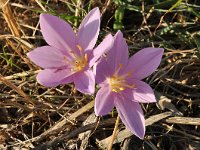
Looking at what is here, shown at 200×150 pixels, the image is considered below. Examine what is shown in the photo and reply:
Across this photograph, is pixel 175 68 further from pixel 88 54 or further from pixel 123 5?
pixel 88 54

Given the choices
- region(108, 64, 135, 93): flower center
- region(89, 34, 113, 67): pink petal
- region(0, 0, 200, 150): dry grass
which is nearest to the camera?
region(89, 34, 113, 67): pink petal

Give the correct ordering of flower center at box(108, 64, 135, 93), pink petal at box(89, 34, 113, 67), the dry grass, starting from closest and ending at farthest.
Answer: pink petal at box(89, 34, 113, 67)
flower center at box(108, 64, 135, 93)
the dry grass

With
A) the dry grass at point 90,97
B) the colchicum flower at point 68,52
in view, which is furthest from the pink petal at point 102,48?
the dry grass at point 90,97

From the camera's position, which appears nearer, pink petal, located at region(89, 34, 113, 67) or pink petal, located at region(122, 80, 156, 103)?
pink petal, located at region(89, 34, 113, 67)

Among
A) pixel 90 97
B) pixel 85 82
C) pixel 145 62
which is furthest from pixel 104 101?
pixel 90 97

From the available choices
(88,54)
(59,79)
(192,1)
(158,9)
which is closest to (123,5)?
(158,9)

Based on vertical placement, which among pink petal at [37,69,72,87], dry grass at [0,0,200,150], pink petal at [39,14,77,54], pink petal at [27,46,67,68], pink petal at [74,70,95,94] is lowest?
dry grass at [0,0,200,150]

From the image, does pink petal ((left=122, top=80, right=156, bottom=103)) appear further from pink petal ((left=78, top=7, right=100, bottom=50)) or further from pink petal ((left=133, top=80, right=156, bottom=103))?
pink petal ((left=78, top=7, right=100, bottom=50))

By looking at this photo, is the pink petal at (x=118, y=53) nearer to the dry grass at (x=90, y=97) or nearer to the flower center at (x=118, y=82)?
the flower center at (x=118, y=82)

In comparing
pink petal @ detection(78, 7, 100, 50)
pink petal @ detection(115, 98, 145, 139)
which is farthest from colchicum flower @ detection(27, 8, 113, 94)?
pink petal @ detection(115, 98, 145, 139)
